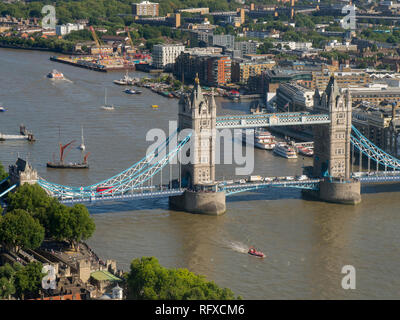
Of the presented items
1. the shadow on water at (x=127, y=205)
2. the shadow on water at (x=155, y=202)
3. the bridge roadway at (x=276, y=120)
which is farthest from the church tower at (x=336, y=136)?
the shadow on water at (x=127, y=205)

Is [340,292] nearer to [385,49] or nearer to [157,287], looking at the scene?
[157,287]

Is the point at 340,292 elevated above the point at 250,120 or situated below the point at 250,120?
below

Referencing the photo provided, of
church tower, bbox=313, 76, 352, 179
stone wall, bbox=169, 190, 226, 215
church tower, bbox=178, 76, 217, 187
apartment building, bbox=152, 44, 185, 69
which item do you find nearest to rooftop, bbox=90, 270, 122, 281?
stone wall, bbox=169, 190, 226, 215

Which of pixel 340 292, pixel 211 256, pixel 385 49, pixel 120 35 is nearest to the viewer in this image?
pixel 340 292

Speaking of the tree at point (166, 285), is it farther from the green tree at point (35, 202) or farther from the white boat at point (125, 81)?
the white boat at point (125, 81)

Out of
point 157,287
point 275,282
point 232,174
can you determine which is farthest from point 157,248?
point 232,174

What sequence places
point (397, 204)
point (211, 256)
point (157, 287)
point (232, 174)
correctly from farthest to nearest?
point (232, 174), point (397, 204), point (211, 256), point (157, 287)
